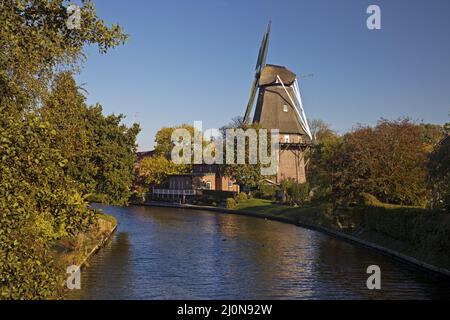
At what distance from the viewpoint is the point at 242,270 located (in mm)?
28359

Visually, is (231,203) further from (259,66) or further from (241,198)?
(259,66)

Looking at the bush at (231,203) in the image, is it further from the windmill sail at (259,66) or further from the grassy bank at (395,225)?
the windmill sail at (259,66)

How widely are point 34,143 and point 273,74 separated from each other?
88.2m

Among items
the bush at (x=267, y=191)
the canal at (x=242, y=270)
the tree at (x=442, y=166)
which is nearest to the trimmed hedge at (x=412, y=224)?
the tree at (x=442, y=166)

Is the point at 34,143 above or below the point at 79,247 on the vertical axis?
above

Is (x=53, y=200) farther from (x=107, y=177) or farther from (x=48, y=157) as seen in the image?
(x=107, y=177)

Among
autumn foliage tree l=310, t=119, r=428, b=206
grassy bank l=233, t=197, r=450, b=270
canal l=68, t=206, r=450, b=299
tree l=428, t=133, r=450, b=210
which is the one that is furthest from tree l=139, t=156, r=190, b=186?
tree l=428, t=133, r=450, b=210

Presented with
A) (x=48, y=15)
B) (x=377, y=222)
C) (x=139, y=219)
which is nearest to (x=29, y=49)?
(x=48, y=15)

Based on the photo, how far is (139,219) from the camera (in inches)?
2473

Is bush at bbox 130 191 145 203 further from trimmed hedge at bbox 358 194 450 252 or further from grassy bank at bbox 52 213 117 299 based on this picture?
trimmed hedge at bbox 358 194 450 252

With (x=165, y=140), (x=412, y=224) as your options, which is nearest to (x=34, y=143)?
(x=412, y=224)

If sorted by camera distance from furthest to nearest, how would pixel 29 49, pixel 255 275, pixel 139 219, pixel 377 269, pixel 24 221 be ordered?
pixel 139 219 → pixel 377 269 → pixel 255 275 → pixel 29 49 → pixel 24 221

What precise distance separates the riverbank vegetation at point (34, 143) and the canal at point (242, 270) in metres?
11.7

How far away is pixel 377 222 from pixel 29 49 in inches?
1292
